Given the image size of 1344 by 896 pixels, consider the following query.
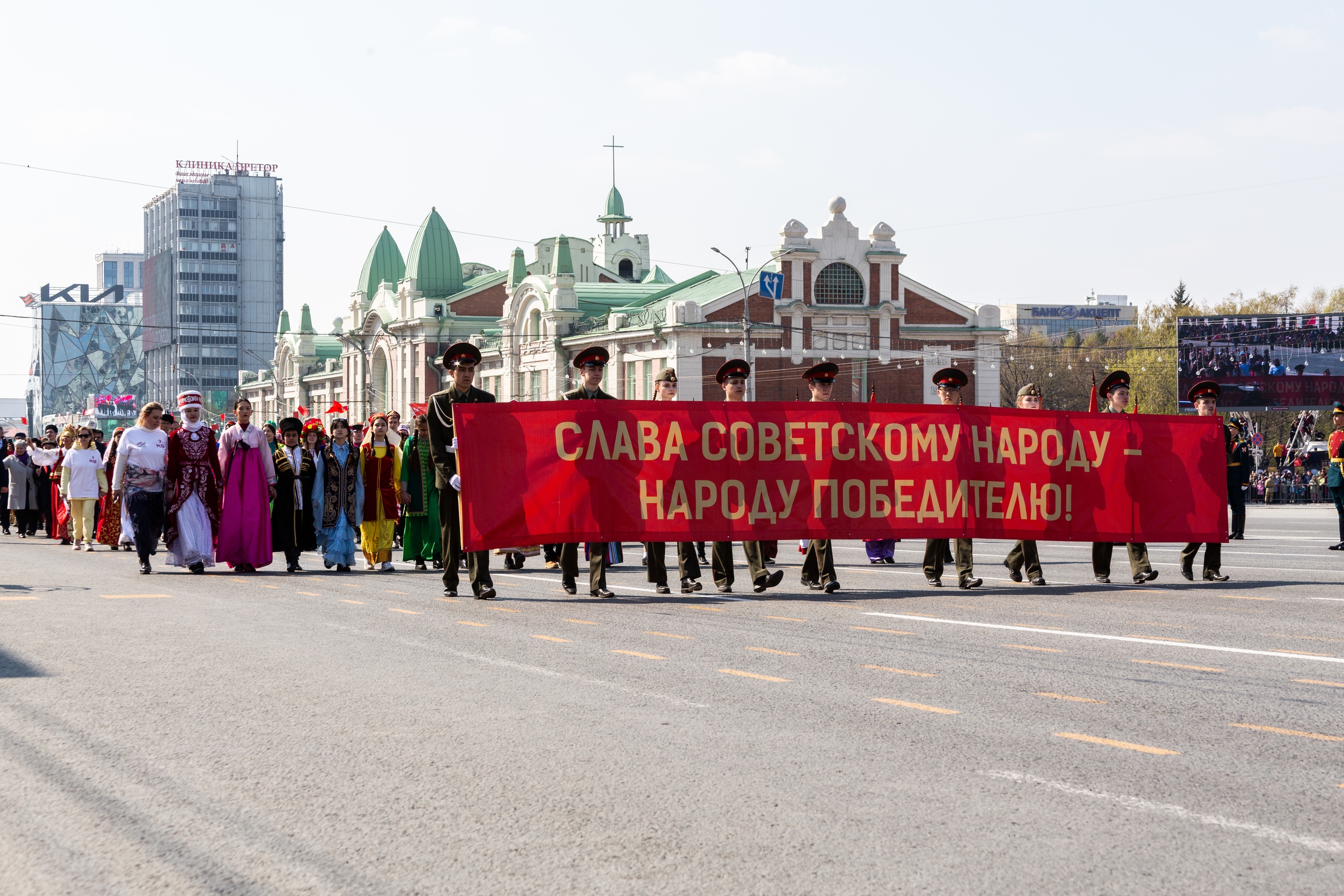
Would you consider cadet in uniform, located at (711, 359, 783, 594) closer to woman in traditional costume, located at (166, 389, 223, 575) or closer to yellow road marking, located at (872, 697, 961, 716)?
yellow road marking, located at (872, 697, 961, 716)

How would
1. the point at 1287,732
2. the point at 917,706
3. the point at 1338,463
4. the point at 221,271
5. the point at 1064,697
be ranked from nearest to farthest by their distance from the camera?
1. the point at 1287,732
2. the point at 917,706
3. the point at 1064,697
4. the point at 1338,463
5. the point at 221,271

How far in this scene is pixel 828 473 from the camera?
13844 mm

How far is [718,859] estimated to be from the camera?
14.5 feet

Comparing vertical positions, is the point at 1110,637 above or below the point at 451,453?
below

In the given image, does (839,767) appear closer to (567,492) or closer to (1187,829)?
(1187,829)

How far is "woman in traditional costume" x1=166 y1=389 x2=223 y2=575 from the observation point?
16.0 metres

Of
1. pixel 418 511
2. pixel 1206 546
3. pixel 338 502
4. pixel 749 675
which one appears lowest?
pixel 749 675

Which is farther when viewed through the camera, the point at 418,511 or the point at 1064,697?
the point at 418,511

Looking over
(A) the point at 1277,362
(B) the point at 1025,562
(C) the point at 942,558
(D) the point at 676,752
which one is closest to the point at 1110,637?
(C) the point at 942,558

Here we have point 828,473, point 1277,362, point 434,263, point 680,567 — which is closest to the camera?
point 680,567

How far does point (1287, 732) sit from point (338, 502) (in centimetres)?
1292

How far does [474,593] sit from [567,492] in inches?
49.8

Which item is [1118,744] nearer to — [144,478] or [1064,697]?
[1064,697]

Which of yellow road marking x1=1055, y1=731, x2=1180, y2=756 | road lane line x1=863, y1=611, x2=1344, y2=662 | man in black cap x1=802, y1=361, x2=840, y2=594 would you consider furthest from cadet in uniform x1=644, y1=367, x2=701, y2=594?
yellow road marking x1=1055, y1=731, x2=1180, y2=756
